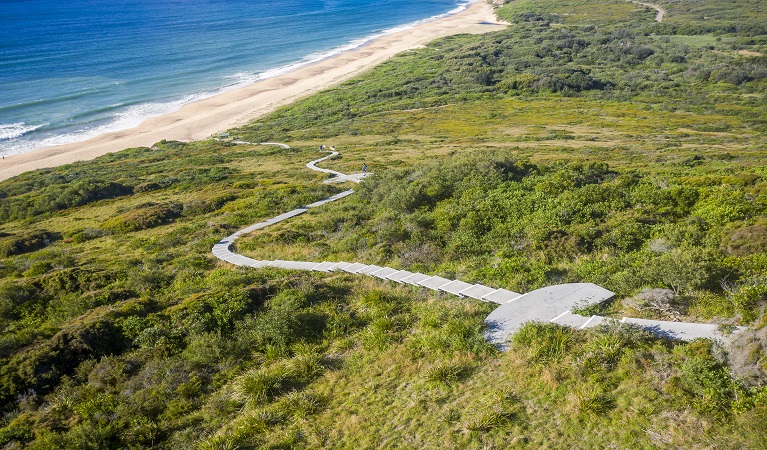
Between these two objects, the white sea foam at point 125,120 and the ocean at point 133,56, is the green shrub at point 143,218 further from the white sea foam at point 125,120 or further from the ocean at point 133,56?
the white sea foam at point 125,120

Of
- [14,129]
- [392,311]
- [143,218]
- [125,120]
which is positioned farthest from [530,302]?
[14,129]

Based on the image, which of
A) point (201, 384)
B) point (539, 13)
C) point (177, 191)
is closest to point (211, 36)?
point (539, 13)

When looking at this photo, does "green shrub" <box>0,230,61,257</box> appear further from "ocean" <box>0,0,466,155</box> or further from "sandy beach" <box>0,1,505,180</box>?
"ocean" <box>0,0,466,155</box>

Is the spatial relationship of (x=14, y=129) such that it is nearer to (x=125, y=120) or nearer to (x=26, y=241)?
(x=125, y=120)

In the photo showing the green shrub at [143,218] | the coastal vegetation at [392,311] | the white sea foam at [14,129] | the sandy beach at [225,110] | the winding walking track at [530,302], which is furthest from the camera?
the white sea foam at [14,129]

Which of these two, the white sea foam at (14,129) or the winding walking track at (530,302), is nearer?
the winding walking track at (530,302)

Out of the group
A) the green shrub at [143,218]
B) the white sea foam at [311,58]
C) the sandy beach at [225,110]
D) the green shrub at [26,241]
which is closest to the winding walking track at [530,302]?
the green shrub at [143,218]
